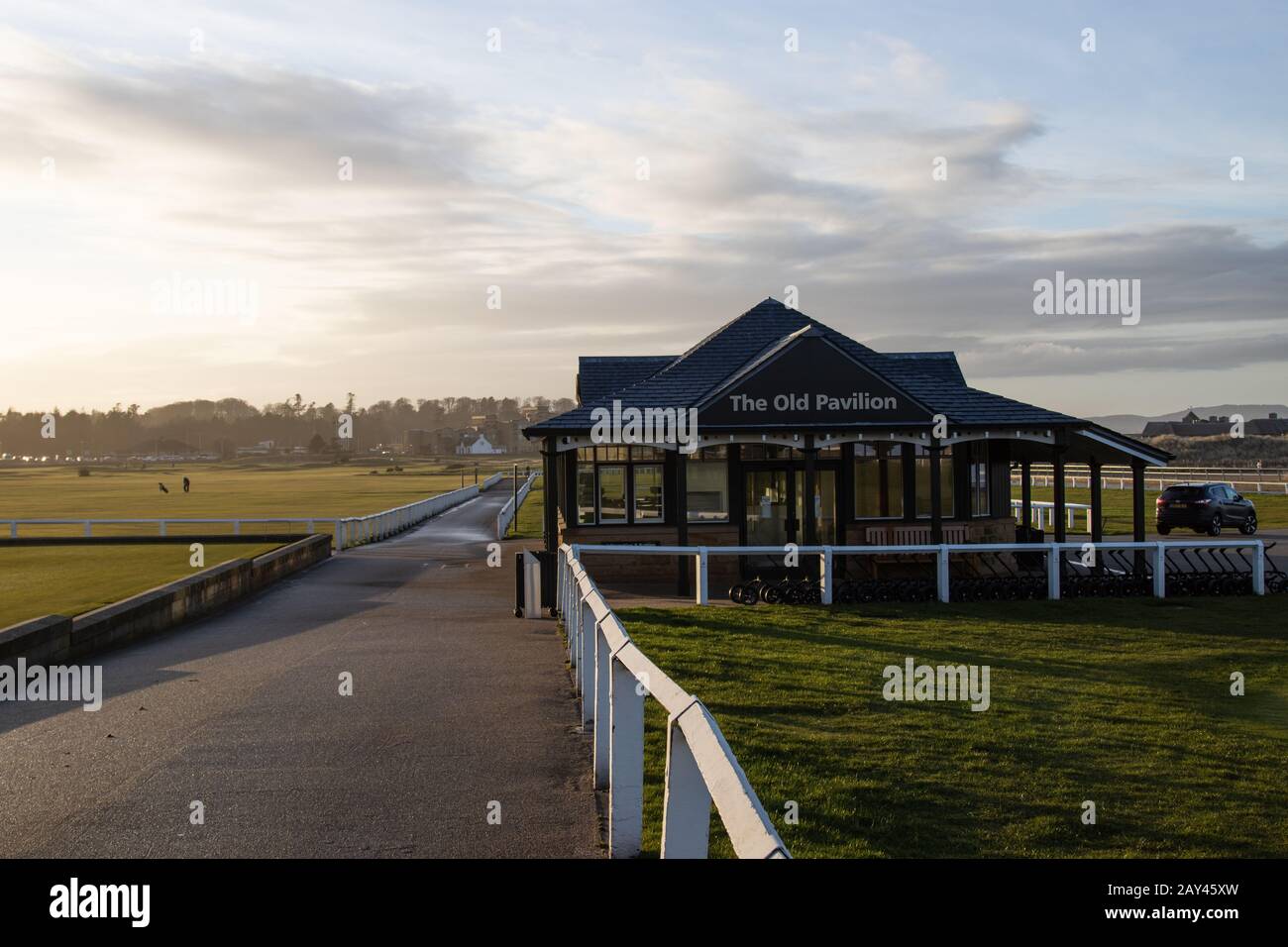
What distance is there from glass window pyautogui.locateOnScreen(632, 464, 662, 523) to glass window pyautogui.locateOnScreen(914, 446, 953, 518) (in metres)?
5.40

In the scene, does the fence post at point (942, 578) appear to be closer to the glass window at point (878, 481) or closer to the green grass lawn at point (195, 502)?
the glass window at point (878, 481)

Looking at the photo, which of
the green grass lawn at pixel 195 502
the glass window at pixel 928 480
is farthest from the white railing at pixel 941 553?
the green grass lawn at pixel 195 502

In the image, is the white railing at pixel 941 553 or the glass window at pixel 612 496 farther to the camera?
the glass window at pixel 612 496

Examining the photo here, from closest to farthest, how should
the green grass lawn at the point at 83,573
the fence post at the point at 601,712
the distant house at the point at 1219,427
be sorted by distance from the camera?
the fence post at the point at 601,712
the green grass lawn at the point at 83,573
the distant house at the point at 1219,427

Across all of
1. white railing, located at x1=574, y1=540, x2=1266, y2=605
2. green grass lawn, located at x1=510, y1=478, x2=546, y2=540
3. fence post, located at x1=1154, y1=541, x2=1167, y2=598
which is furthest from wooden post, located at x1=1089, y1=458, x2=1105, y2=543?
green grass lawn, located at x1=510, y1=478, x2=546, y2=540

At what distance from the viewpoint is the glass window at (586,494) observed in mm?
24844

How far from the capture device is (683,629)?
15.6 m

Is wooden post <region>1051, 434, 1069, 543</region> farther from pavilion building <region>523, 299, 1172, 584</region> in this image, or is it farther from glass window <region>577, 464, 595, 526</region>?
glass window <region>577, 464, 595, 526</region>

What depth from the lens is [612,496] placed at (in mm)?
24891

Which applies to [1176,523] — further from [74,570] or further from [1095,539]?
[74,570]

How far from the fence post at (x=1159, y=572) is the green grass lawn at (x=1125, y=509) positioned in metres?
14.0

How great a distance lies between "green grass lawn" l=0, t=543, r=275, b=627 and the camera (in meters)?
19.6

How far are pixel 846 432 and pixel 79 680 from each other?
14.3 m
